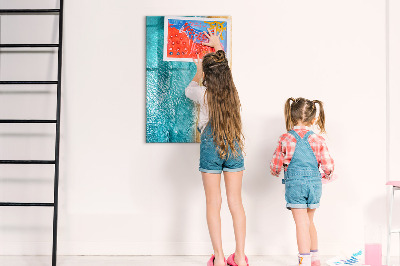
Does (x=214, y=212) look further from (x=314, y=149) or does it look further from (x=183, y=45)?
(x=183, y=45)

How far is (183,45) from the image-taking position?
130 inches

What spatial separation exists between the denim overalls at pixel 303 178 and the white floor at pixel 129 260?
50 cm

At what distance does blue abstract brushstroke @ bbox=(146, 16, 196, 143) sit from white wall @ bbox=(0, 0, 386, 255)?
7cm

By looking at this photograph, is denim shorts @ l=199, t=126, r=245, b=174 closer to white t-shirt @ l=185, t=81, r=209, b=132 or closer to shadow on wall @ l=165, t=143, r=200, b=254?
white t-shirt @ l=185, t=81, r=209, b=132

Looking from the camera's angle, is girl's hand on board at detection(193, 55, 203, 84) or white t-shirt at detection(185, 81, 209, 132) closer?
white t-shirt at detection(185, 81, 209, 132)

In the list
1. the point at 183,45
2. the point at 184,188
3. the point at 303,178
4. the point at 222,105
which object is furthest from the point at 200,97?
the point at 303,178

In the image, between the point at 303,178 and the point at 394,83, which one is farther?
the point at 394,83

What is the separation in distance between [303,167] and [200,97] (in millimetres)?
780

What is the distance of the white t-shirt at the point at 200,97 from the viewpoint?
9.53 feet

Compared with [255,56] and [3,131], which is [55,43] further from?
[255,56]

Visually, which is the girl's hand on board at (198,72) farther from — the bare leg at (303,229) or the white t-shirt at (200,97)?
the bare leg at (303,229)

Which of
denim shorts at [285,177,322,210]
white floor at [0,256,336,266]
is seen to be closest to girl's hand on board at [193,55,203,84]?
denim shorts at [285,177,322,210]

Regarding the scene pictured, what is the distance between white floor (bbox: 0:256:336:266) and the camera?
121 inches

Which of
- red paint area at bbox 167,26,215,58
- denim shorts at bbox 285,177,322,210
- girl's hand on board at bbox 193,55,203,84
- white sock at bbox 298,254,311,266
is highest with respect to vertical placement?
red paint area at bbox 167,26,215,58
